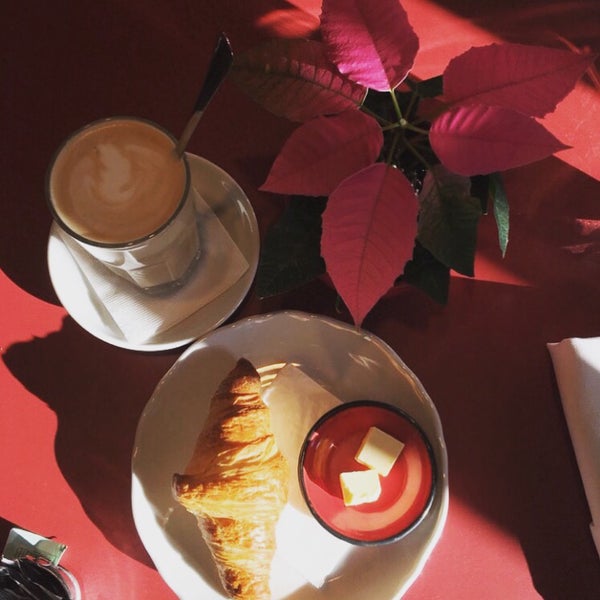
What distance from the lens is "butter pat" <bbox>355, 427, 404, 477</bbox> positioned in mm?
774

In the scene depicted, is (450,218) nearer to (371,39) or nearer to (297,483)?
(371,39)

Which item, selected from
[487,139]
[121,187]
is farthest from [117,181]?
[487,139]

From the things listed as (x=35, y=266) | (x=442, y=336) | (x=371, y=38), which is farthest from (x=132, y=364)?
(x=371, y=38)

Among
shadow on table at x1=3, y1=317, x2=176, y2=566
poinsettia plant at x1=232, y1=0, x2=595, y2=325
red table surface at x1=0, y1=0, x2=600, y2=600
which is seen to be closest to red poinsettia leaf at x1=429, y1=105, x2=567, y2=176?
poinsettia plant at x1=232, y1=0, x2=595, y2=325

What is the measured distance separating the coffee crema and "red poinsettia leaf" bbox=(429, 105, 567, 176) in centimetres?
30

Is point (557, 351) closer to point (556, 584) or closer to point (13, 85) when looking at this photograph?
point (556, 584)

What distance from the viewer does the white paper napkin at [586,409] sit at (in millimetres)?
803

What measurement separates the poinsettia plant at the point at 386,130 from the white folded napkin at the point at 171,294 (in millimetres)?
278

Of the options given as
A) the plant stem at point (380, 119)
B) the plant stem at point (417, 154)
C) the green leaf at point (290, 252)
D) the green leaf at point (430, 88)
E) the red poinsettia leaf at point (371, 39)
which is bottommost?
the green leaf at point (290, 252)

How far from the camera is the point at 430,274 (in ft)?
2.29

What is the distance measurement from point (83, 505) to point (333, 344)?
38 centimetres

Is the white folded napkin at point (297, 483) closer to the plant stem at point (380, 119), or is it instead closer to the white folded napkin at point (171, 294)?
the white folded napkin at point (171, 294)

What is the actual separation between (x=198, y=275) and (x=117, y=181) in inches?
6.6

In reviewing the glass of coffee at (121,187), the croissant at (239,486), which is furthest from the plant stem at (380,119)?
the croissant at (239,486)
